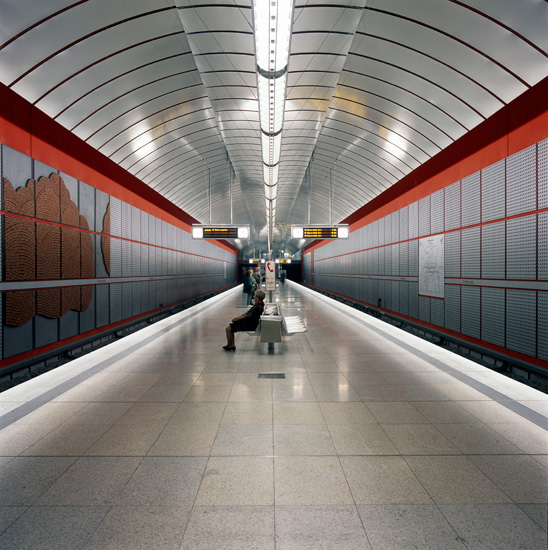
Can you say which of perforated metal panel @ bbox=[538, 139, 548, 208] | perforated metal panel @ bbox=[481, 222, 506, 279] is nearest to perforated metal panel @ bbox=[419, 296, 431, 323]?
perforated metal panel @ bbox=[481, 222, 506, 279]

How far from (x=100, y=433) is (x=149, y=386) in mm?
1436

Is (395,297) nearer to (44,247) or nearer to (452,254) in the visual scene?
(452,254)

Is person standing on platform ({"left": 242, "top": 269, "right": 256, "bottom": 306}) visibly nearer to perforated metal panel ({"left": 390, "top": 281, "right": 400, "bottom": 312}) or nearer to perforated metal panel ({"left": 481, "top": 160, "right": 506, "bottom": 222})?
perforated metal panel ({"left": 390, "top": 281, "right": 400, "bottom": 312})

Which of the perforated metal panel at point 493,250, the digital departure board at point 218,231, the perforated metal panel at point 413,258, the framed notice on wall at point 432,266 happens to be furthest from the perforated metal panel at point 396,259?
the digital departure board at point 218,231

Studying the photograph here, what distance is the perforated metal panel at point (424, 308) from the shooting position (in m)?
8.72

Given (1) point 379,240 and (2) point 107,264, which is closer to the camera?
(2) point 107,264

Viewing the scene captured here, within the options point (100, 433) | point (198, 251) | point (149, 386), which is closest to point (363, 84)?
point (149, 386)

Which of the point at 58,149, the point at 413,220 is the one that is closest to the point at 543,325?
the point at 413,220

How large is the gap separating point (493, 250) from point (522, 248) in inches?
30.4

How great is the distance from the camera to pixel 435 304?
27.4 feet

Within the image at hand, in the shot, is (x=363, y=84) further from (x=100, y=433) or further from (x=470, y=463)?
(x=100, y=433)

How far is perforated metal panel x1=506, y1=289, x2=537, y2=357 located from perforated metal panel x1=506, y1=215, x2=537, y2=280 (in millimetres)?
319

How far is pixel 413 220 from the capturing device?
384 inches

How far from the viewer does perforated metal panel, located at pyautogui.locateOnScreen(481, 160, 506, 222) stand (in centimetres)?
589
